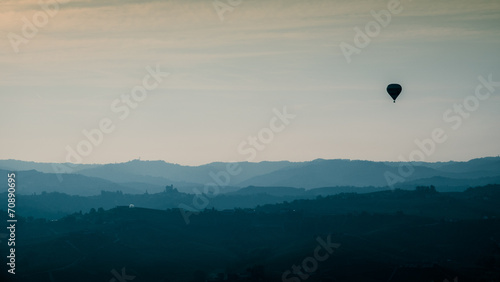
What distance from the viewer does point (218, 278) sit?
655ft

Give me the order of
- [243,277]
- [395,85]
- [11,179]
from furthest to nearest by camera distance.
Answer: [243,277], [395,85], [11,179]

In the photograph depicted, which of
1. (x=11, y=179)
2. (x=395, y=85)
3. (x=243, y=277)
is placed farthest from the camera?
(x=243, y=277)

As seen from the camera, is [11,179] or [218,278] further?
[218,278]

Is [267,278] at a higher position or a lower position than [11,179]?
lower

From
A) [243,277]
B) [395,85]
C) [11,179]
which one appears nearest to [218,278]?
[243,277]

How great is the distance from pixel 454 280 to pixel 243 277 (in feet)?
199

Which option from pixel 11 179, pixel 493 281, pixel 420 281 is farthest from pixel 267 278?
pixel 11 179

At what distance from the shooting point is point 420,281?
19525 centimetres

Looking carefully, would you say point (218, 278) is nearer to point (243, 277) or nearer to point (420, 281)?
point (243, 277)

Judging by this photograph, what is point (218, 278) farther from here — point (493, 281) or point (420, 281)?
point (493, 281)

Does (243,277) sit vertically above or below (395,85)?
below

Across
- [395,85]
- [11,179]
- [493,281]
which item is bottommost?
[493,281]

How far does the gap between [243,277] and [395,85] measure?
2727 inches

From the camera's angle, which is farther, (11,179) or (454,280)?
(454,280)
